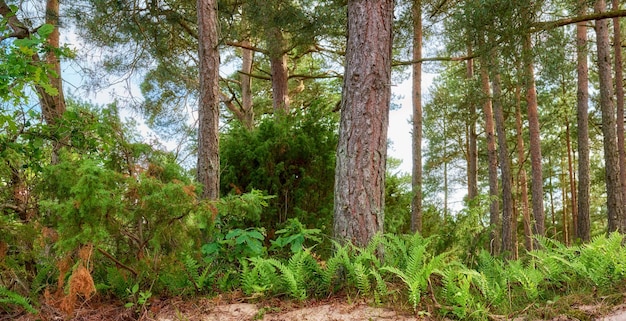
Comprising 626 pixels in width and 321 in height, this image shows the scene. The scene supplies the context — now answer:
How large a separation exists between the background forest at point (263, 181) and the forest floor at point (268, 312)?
5 centimetres

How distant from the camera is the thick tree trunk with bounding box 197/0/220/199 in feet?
21.6

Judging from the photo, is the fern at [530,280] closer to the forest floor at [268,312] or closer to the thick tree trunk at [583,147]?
the forest floor at [268,312]

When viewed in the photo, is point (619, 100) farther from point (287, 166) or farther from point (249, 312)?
point (249, 312)

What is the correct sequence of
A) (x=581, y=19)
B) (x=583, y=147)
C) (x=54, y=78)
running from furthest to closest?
(x=583, y=147) < (x=54, y=78) < (x=581, y=19)

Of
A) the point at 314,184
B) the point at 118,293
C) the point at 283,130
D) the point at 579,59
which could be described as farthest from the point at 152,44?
the point at 579,59

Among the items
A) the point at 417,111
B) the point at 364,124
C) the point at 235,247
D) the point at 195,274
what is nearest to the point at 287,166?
the point at 364,124

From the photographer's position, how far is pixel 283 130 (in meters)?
7.39

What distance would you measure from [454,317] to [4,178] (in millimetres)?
4623

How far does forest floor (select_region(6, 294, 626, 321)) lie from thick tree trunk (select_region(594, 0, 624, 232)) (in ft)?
27.3

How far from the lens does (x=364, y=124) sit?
4.76 meters

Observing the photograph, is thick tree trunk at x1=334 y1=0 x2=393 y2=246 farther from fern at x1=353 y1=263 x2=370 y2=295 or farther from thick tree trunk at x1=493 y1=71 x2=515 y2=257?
thick tree trunk at x1=493 y1=71 x2=515 y2=257

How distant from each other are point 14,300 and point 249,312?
1978 mm

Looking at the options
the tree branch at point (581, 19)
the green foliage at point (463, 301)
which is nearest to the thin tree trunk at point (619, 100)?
the tree branch at point (581, 19)

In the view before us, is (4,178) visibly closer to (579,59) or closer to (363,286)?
(363,286)
